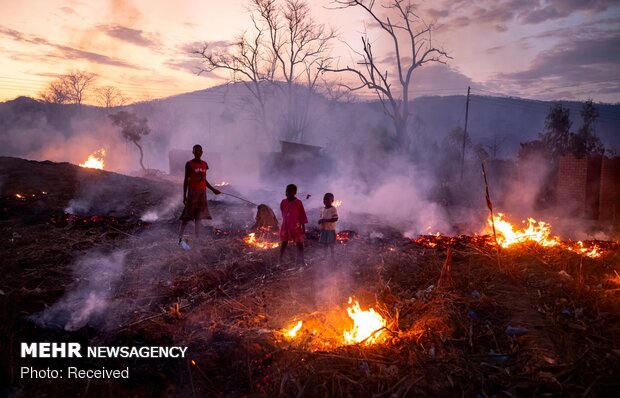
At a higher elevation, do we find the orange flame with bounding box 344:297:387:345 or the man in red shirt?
the man in red shirt

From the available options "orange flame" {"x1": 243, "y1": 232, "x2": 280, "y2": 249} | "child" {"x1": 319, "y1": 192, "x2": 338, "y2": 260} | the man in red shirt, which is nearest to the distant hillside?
"orange flame" {"x1": 243, "y1": 232, "x2": 280, "y2": 249}

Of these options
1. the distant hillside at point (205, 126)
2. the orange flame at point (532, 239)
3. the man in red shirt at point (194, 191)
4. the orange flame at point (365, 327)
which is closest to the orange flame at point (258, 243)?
the man in red shirt at point (194, 191)

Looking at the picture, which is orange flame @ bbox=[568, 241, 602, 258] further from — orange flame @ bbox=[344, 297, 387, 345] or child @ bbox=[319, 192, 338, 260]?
orange flame @ bbox=[344, 297, 387, 345]

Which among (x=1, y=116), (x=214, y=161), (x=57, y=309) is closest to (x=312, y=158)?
(x=214, y=161)

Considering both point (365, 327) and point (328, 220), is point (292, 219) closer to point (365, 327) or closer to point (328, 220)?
point (328, 220)

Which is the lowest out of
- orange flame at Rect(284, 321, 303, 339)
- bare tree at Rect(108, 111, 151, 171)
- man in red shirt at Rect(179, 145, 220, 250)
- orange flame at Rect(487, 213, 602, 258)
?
orange flame at Rect(284, 321, 303, 339)

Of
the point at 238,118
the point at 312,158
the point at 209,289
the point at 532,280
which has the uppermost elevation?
the point at 238,118

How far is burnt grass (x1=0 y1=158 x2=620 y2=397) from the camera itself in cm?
324

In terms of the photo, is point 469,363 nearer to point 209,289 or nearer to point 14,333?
point 209,289

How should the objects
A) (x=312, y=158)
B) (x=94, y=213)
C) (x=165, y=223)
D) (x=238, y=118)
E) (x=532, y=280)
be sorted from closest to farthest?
(x=532, y=280)
(x=165, y=223)
(x=94, y=213)
(x=312, y=158)
(x=238, y=118)

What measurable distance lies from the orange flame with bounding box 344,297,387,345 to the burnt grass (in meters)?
0.14

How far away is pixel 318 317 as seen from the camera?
4.54m

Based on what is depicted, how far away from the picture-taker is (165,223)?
10.8 m

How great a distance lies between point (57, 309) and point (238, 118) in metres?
44.5
